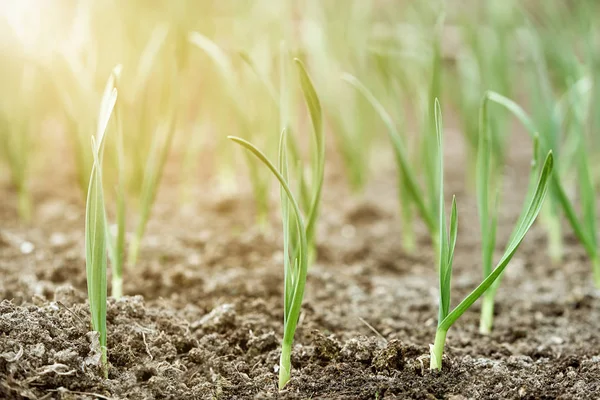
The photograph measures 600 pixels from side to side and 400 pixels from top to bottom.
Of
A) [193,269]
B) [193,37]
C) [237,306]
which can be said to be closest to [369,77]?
[193,37]

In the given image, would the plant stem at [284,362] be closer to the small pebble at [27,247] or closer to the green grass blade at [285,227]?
the green grass blade at [285,227]

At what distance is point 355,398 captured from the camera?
3.38 feet

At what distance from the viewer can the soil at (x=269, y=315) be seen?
1.06m

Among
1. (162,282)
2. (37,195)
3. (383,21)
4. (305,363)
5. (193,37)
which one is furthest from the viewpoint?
(383,21)

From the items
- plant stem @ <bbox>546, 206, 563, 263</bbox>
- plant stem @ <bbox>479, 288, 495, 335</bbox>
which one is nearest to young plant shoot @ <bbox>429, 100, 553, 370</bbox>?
plant stem @ <bbox>479, 288, 495, 335</bbox>

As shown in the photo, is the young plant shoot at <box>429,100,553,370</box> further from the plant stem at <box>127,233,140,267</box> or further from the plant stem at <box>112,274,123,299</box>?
the plant stem at <box>127,233,140,267</box>

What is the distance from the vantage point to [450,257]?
1.10 m

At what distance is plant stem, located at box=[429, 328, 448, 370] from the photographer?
1104mm

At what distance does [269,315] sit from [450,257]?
498mm

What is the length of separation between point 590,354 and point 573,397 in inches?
10.2

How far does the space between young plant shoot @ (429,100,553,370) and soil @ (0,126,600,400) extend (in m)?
0.07


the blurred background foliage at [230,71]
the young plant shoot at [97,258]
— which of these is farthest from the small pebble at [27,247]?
the young plant shoot at [97,258]

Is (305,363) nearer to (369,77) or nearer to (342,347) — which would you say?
(342,347)

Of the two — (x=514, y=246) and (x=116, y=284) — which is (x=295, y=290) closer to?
(x=514, y=246)
